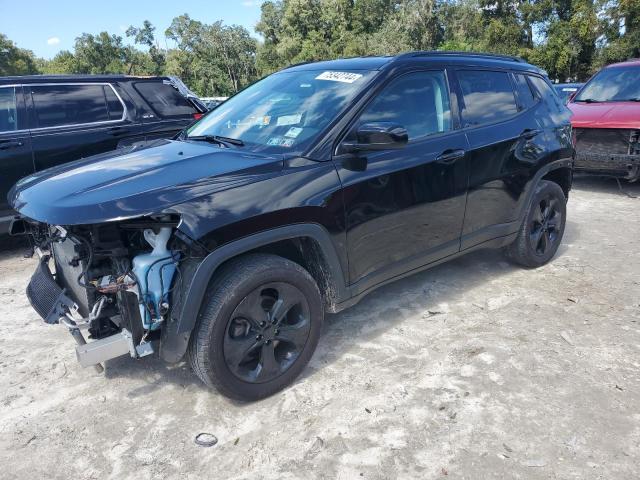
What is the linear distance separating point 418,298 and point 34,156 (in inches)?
169

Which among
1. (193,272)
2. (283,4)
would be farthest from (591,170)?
(283,4)

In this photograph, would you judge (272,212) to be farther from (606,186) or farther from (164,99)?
(606,186)

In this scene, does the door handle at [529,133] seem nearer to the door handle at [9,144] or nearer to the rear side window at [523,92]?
the rear side window at [523,92]

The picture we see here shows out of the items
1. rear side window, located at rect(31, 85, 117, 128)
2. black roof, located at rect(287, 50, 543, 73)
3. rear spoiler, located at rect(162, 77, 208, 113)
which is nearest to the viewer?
black roof, located at rect(287, 50, 543, 73)

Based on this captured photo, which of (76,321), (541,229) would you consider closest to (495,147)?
(541,229)

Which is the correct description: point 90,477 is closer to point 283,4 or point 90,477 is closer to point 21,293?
point 21,293

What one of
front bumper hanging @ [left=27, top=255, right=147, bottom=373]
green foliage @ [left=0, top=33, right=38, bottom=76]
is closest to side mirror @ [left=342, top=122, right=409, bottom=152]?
front bumper hanging @ [left=27, top=255, right=147, bottom=373]

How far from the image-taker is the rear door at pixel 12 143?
17.3 feet

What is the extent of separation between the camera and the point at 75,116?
5723 mm

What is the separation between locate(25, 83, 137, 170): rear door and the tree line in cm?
2048

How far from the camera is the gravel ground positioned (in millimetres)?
2424

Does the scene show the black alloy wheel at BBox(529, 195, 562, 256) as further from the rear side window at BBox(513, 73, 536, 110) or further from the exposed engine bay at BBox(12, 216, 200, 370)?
the exposed engine bay at BBox(12, 216, 200, 370)

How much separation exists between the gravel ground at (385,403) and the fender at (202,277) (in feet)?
1.61

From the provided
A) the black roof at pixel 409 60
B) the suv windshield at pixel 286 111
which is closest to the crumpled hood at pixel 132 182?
the suv windshield at pixel 286 111
